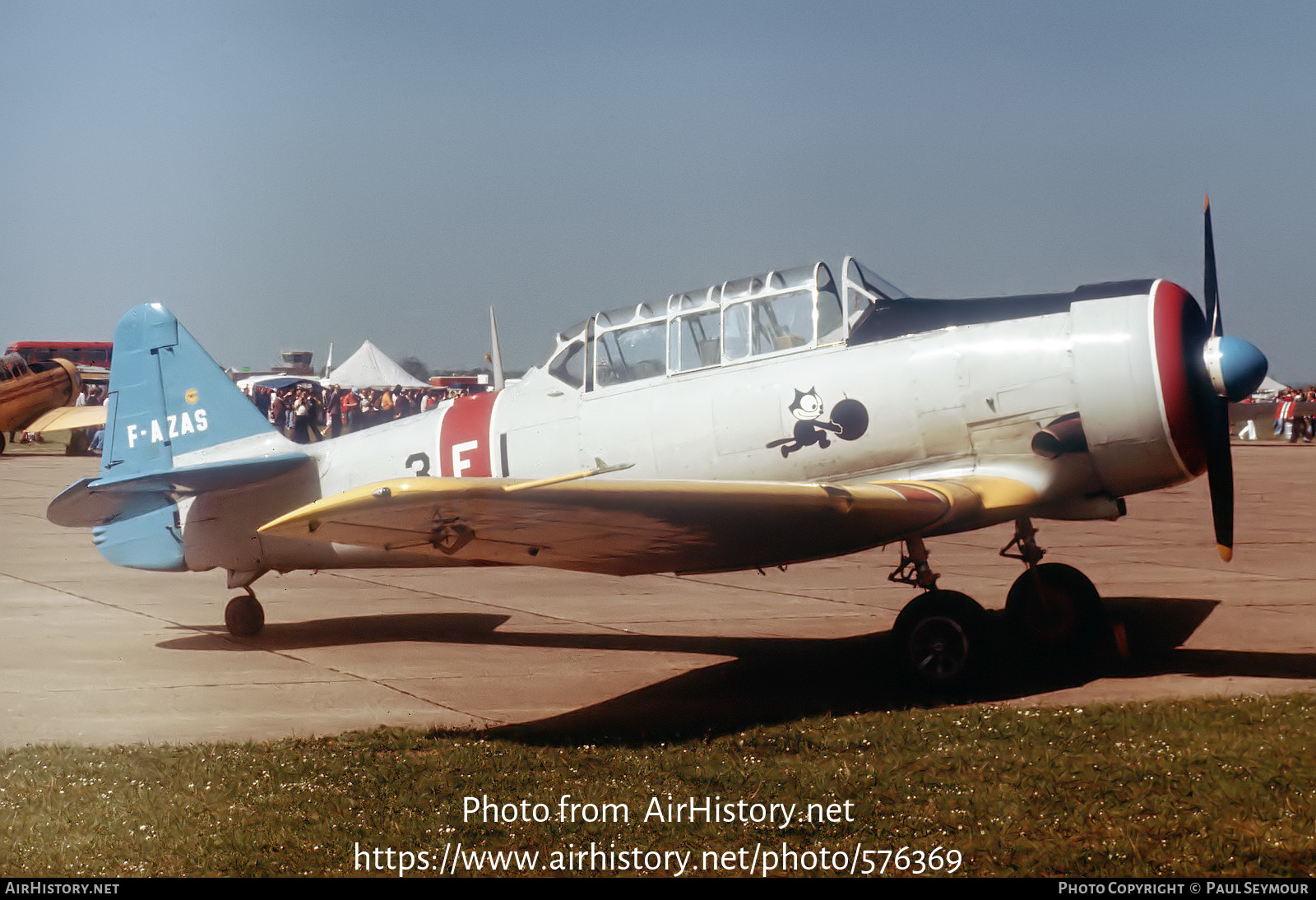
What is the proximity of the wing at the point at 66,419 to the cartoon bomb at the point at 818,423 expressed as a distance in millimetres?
22821

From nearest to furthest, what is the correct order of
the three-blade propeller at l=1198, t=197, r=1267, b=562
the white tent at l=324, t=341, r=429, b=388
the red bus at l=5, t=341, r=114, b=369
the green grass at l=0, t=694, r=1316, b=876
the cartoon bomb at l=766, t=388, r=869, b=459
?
the green grass at l=0, t=694, r=1316, b=876, the three-blade propeller at l=1198, t=197, r=1267, b=562, the cartoon bomb at l=766, t=388, r=869, b=459, the white tent at l=324, t=341, r=429, b=388, the red bus at l=5, t=341, r=114, b=369

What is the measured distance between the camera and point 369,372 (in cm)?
4403

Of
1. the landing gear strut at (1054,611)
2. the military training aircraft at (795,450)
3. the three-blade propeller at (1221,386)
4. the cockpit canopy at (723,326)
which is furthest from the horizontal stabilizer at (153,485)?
the three-blade propeller at (1221,386)

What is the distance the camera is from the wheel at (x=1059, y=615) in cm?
713

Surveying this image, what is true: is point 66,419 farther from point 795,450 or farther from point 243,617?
point 795,450

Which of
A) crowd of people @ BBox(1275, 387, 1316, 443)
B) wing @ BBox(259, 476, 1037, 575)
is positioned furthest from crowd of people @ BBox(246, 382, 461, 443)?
crowd of people @ BBox(1275, 387, 1316, 443)

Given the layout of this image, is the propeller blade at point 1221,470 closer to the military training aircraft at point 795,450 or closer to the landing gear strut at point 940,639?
the military training aircraft at point 795,450

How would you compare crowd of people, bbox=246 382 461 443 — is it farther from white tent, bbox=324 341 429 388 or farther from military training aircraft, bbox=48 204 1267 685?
military training aircraft, bbox=48 204 1267 685

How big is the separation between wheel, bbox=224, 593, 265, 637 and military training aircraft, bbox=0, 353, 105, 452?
75.3ft

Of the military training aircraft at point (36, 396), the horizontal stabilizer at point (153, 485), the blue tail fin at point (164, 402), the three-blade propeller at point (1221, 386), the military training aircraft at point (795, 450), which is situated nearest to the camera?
the military training aircraft at point (795, 450)

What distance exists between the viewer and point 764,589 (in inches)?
397

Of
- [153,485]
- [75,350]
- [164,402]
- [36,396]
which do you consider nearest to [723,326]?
[153,485]

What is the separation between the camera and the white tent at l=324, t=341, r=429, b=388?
1710 inches

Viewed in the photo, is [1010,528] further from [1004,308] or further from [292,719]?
[292,719]
